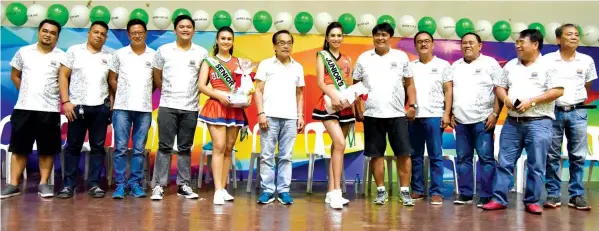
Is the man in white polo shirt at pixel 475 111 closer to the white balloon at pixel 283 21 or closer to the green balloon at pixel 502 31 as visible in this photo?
the green balloon at pixel 502 31

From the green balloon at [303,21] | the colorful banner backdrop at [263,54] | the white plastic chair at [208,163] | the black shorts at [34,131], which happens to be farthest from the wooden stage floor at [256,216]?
the green balloon at [303,21]

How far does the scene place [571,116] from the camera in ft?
14.8

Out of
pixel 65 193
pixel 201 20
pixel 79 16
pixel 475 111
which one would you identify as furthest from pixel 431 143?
pixel 79 16

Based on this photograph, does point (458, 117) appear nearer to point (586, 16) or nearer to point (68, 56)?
point (68, 56)

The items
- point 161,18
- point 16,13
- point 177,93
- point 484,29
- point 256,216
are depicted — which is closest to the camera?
point 256,216

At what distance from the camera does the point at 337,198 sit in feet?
14.1

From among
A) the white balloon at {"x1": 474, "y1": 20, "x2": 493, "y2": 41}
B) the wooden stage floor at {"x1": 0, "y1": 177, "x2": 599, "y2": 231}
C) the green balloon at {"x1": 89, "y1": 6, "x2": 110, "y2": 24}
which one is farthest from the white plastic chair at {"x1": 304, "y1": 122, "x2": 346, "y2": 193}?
the green balloon at {"x1": 89, "y1": 6, "x2": 110, "y2": 24}

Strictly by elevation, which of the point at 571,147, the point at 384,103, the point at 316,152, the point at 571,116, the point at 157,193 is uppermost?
the point at 384,103

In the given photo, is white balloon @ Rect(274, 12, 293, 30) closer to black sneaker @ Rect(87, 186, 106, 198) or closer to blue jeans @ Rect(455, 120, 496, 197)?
blue jeans @ Rect(455, 120, 496, 197)

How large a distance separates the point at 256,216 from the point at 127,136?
4.51 feet

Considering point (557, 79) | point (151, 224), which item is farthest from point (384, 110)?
point (151, 224)

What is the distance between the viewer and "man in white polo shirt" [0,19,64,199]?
4.42m

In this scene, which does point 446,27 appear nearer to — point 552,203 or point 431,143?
point 431,143

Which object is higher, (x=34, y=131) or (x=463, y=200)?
(x=34, y=131)
